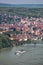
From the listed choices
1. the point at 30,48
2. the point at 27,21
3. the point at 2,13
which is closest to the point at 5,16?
the point at 2,13

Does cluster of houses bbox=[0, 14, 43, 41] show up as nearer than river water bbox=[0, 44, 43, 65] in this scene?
No

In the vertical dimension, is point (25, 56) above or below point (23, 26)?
below

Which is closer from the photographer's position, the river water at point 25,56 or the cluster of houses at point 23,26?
the river water at point 25,56

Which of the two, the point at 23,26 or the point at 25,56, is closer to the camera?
the point at 25,56

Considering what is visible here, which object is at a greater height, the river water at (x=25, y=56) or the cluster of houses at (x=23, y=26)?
the cluster of houses at (x=23, y=26)
